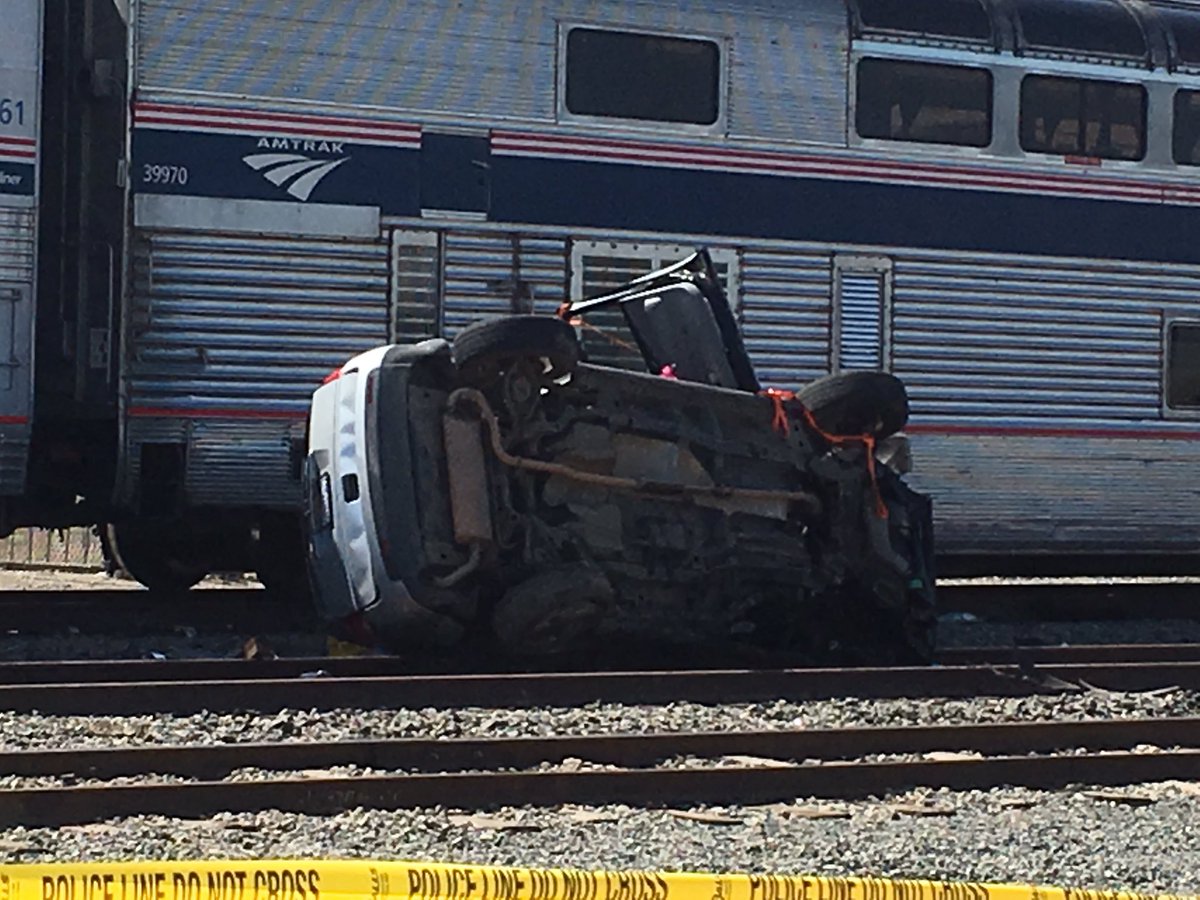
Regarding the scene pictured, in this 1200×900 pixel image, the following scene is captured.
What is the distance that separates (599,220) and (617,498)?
2595 mm

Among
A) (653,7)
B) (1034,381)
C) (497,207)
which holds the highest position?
(653,7)

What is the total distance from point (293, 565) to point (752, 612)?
3.22 metres

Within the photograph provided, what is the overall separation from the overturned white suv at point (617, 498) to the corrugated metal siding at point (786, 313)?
1637 millimetres

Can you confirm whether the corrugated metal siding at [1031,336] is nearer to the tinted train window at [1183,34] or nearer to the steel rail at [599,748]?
the tinted train window at [1183,34]

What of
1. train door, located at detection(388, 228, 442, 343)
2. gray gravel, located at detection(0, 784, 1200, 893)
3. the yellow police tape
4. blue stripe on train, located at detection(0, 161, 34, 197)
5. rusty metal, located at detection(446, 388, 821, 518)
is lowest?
gray gravel, located at detection(0, 784, 1200, 893)

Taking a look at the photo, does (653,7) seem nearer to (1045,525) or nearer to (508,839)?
(1045,525)

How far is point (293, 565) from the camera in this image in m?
11.2

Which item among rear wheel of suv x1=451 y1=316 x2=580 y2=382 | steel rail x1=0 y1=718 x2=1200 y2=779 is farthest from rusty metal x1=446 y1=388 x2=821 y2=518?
steel rail x1=0 y1=718 x2=1200 y2=779

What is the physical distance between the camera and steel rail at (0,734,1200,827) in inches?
226

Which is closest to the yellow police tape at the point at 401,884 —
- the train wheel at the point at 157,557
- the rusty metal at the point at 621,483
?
the rusty metal at the point at 621,483

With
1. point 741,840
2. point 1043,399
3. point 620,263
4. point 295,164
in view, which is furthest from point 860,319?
point 741,840

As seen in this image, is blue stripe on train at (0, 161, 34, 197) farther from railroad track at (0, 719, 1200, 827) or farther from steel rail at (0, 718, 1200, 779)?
railroad track at (0, 719, 1200, 827)

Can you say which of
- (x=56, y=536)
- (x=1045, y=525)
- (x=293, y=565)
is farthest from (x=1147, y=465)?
(x=56, y=536)

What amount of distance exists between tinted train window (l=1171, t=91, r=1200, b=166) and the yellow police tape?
8712mm
